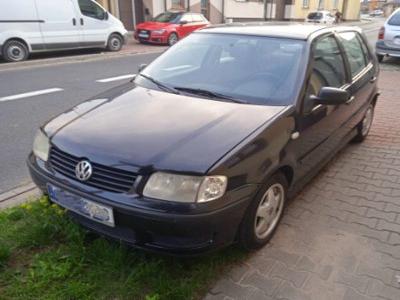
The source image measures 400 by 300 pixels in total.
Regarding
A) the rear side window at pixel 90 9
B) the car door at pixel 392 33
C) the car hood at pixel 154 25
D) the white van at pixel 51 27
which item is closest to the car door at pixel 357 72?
the car door at pixel 392 33

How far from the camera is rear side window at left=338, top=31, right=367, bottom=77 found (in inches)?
163

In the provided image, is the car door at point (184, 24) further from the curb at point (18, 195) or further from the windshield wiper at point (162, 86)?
the curb at point (18, 195)

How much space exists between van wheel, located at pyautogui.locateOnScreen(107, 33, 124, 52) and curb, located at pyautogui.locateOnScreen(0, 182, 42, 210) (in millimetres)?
11404

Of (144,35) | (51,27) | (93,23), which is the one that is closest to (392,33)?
(93,23)

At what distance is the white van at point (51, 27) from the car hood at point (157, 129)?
382 inches

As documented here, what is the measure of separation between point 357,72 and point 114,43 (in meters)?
11.7

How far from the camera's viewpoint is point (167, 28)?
16281 millimetres

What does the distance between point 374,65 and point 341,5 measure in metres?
45.6

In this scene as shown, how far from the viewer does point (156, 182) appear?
7.18ft

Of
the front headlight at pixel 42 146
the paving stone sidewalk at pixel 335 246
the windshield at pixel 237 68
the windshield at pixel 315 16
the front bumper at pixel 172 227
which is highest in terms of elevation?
the windshield at pixel 237 68

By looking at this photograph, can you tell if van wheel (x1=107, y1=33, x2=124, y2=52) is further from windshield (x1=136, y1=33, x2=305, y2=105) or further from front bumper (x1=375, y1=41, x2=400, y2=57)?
windshield (x1=136, y1=33, x2=305, y2=105)

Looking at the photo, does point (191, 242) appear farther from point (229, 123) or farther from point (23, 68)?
point (23, 68)

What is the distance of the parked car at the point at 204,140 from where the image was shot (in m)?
2.20

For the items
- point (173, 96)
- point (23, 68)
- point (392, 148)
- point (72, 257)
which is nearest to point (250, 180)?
point (173, 96)
